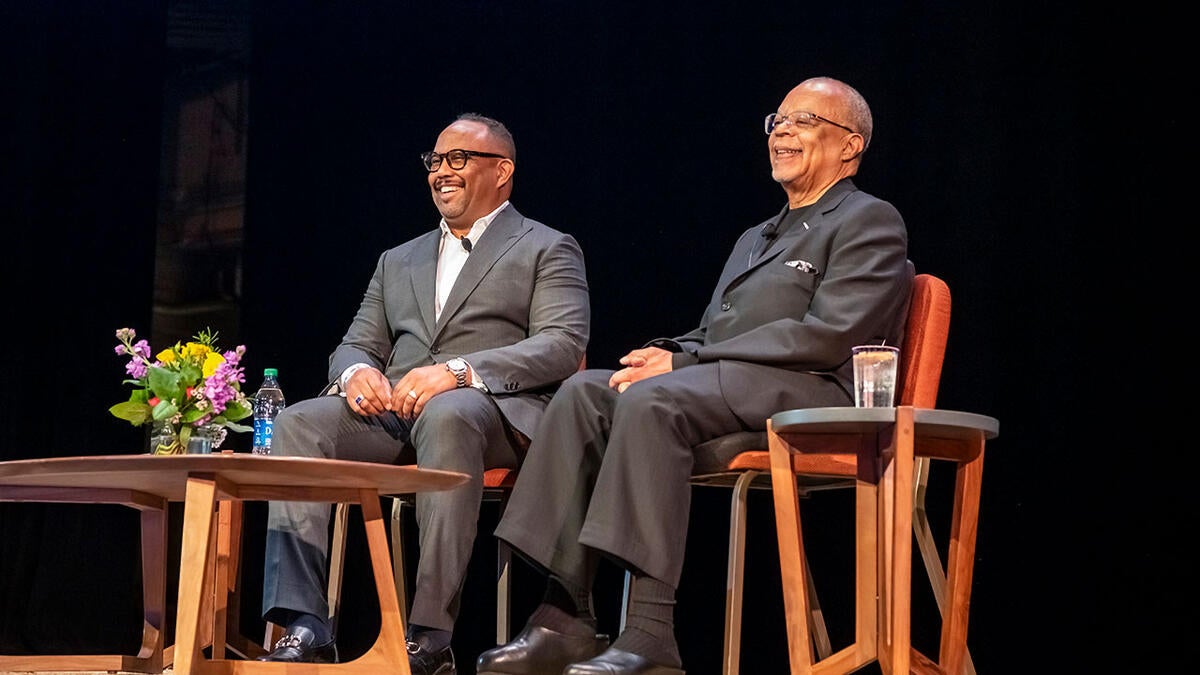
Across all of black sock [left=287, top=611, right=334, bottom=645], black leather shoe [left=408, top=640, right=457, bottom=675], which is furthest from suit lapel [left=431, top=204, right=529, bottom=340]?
black leather shoe [left=408, top=640, right=457, bottom=675]

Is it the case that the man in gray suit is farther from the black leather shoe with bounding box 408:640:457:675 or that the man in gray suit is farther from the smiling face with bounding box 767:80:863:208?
the smiling face with bounding box 767:80:863:208

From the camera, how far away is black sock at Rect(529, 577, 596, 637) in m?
2.57

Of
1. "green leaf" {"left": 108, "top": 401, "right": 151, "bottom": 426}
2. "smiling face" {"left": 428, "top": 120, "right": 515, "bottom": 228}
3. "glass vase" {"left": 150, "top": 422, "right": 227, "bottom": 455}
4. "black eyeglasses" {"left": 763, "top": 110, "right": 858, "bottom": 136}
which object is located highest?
"black eyeglasses" {"left": 763, "top": 110, "right": 858, "bottom": 136}

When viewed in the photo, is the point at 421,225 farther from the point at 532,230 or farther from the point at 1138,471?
the point at 1138,471

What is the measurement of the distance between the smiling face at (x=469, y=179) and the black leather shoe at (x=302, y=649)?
3.64 feet

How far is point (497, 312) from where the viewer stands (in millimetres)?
3301

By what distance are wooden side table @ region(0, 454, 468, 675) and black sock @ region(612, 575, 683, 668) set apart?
14.6 inches

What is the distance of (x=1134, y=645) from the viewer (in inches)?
116

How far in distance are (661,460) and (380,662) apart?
0.59 m

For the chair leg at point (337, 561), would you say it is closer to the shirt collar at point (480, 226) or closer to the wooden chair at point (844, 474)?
the shirt collar at point (480, 226)

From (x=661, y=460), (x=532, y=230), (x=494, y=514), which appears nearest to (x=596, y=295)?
(x=532, y=230)

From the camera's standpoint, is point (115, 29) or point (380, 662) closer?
point (380, 662)

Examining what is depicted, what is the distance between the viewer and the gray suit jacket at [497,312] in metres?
3.20

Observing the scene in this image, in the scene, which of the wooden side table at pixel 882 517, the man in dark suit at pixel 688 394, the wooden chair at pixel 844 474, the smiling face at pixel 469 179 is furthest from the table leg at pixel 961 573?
the smiling face at pixel 469 179
